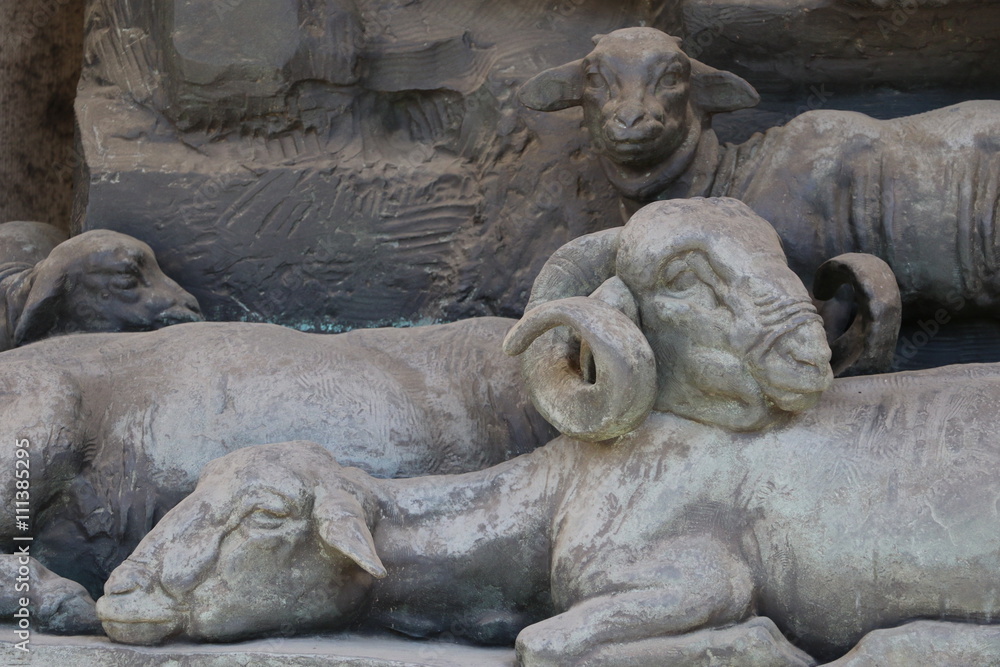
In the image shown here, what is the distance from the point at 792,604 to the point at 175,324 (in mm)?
1924

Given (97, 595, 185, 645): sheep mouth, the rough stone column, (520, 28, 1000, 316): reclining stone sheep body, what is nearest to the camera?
(97, 595, 185, 645): sheep mouth

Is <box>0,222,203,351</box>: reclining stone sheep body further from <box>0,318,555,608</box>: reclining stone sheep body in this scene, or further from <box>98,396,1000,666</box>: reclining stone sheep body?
<box>98,396,1000,666</box>: reclining stone sheep body

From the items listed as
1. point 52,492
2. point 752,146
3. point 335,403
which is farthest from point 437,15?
point 52,492

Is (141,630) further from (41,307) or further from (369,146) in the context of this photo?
(369,146)

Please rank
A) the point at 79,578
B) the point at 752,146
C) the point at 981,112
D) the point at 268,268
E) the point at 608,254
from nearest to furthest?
the point at 608,254 < the point at 79,578 < the point at 981,112 < the point at 752,146 < the point at 268,268

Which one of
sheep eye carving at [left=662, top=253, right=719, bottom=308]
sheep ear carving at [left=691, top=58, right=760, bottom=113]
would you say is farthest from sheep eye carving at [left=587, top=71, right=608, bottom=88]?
sheep eye carving at [left=662, top=253, right=719, bottom=308]

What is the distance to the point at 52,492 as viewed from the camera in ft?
10.3

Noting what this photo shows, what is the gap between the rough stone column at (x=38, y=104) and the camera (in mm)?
5078

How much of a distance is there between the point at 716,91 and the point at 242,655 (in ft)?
7.15

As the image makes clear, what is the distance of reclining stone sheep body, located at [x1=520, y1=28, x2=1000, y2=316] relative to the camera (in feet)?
11.6

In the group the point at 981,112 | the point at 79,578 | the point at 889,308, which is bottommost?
the point at 79,578

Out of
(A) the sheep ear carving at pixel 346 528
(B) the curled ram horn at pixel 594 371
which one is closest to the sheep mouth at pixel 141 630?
(A) the sheep ear carving at pixel 346 528

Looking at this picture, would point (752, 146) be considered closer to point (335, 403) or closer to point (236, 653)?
point (335, 403)

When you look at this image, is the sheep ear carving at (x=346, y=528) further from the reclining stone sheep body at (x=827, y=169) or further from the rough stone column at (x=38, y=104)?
the rough stone column at (x=38, y=104)
